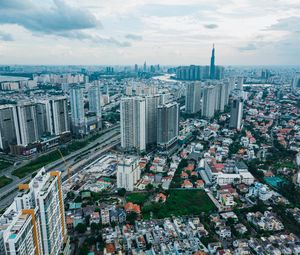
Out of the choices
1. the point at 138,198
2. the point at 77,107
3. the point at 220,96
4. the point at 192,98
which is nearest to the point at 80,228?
the point at 138,198

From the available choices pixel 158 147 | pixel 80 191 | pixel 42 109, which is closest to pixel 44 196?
pixel 80 191

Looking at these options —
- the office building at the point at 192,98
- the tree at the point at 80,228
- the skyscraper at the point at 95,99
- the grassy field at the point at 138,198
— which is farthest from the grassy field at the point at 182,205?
the office building at the point at 192,98

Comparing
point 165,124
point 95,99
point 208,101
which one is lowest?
point 165,124

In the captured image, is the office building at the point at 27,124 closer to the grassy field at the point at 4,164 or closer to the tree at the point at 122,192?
the grassy field at the point at 4,164

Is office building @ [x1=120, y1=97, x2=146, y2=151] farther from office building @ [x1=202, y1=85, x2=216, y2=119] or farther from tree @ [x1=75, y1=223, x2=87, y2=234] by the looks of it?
office building @ [x1=202, y1=85, x2=216, y2=119]

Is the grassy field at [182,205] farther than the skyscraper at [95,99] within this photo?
No

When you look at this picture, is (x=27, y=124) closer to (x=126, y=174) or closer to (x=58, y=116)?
(x=58, y=116)
